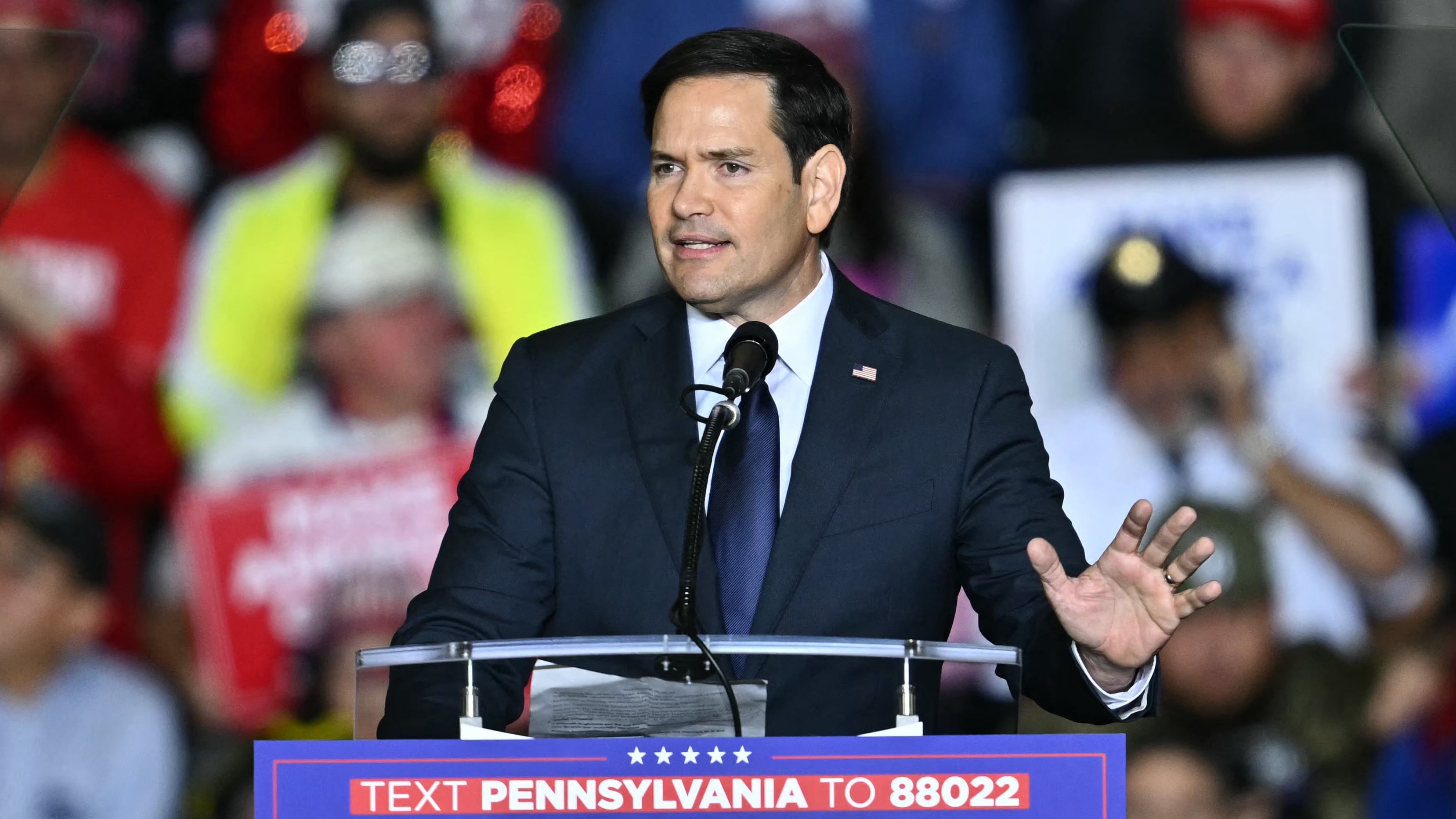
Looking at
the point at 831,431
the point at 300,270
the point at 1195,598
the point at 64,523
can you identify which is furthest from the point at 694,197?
the point at 64,523

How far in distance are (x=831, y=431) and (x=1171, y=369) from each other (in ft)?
7.74

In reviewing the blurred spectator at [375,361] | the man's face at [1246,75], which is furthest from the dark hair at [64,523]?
the man's face at [1246,75]

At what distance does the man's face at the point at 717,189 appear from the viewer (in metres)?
2.10

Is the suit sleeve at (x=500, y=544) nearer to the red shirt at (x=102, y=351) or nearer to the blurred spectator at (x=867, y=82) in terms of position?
the blurred spectator at (x=867, y=82)

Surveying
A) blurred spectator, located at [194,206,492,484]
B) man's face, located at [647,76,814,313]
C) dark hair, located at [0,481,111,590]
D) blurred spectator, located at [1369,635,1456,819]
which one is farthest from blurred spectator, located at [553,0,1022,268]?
man's face, located at [647,76,814,313]

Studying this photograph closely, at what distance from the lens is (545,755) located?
54.3 inches

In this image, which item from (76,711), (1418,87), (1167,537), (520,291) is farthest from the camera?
(520,291)

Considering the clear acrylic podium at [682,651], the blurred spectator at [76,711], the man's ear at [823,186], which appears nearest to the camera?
the clear acrylic podium at [682,651]

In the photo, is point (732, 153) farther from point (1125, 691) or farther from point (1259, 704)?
point (1259, 704)

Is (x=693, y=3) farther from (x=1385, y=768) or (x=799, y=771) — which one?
(x=799, y=771)

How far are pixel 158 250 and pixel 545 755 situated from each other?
3.13 meters

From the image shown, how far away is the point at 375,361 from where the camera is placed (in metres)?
4.21

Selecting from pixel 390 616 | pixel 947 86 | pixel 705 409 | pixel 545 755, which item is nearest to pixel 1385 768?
pixel 947 86

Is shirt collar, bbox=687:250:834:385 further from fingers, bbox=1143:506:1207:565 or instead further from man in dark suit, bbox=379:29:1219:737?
fingers, bbox=1143:506:1207:565
